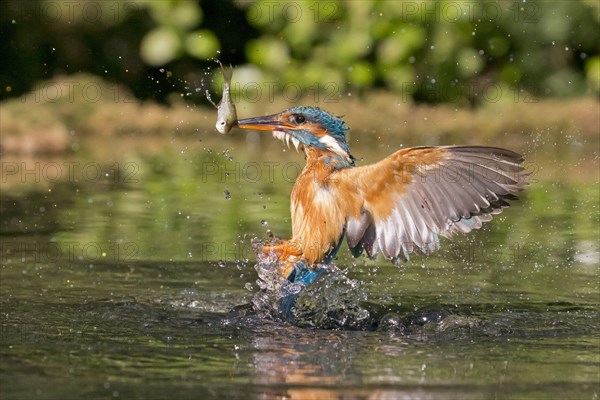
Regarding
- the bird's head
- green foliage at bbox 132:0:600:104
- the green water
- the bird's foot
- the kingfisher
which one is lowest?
the green water

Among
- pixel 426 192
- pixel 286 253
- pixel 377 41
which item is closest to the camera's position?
pixel 426 192

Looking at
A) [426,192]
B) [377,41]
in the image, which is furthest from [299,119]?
[377,41]

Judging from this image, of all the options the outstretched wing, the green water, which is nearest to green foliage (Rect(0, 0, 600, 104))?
the green water

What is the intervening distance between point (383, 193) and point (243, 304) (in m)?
0.90

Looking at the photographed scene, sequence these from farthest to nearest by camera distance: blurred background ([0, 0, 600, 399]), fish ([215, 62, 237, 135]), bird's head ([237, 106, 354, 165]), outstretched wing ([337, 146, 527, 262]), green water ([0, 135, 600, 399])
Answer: bird's head ([237, 106, 354, 165]) → fish ([215, 62, 237, 135]) → outstretched wing ([337, 146, 527, 262]) → blurred background ([0, 0, 600, 399]) → green water ([0, 135, 600, 399])

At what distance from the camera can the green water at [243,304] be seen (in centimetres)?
423

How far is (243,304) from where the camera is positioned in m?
5.85

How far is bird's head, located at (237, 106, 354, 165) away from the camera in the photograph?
575cm

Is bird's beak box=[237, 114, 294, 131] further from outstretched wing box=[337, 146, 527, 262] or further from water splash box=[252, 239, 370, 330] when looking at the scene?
water splash box=[252, 239, 370, 330]

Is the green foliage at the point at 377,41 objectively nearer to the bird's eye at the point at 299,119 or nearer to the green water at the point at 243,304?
the green water at the point at 243,304

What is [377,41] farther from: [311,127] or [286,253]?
[286,253]

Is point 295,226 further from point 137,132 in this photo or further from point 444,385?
point 137,132

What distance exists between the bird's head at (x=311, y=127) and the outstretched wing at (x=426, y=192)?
22cm

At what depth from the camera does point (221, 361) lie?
14.9ft
